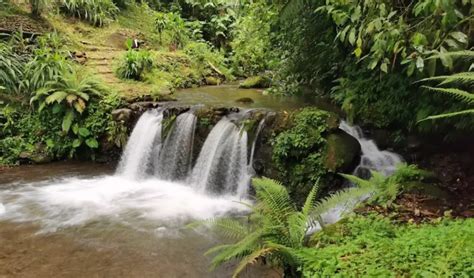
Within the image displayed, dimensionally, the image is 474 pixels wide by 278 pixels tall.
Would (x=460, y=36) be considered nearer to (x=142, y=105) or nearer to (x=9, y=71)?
(x=142, y=105)

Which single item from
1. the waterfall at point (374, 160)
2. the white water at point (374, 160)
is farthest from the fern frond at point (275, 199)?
the waterfall at point (374, 160)

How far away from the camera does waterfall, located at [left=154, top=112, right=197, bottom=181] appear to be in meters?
7.48

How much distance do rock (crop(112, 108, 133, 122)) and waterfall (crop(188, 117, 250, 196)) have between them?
2032 mm

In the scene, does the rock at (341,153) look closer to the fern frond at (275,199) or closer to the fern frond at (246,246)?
the fern frond at (275,199)

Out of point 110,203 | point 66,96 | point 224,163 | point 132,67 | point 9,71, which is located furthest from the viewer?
point 132,67

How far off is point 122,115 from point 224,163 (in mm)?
2742

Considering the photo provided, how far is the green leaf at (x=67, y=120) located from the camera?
808 cm

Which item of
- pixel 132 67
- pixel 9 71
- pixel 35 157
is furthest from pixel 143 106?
pixel 9 71

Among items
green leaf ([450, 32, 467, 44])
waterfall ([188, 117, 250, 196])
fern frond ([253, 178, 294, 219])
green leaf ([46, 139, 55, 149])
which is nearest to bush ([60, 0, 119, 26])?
green leaf ([46, 139, 55, 149])

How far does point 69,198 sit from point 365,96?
4937mm

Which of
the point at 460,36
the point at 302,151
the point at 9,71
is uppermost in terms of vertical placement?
the point at 460,36

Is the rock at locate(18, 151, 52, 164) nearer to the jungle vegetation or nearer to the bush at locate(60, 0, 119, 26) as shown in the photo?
the jungle vegetation

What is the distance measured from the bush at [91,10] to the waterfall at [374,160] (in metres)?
10.3

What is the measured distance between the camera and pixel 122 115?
8281 millimetres
